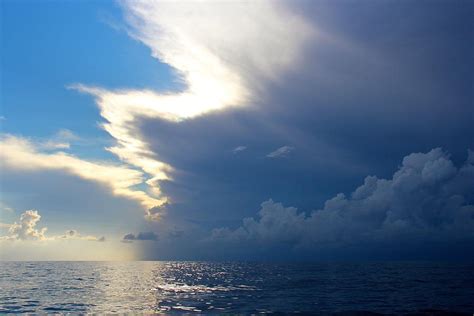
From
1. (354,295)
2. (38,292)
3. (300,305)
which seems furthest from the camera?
(38,292)

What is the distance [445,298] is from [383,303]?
1402 cm

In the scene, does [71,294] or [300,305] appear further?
[71,294]

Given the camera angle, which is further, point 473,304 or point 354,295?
point 354,295

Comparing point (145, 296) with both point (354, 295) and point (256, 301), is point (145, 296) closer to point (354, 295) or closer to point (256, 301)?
point (256, 301)

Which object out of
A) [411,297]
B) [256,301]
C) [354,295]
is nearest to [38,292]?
[256,301]

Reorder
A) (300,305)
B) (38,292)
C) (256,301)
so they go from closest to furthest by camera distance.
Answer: (300,305), (256,301), (38,292)

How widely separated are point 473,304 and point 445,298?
725 cm

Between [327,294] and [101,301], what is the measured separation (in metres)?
42.8

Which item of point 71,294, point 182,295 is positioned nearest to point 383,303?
point 182,295

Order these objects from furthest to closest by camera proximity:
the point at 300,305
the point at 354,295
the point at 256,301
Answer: the point at 354,295 → the point at 256,301 → the point at 300,305

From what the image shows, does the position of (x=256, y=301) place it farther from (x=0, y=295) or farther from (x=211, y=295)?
(x=0, y=295)

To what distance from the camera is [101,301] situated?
69000 mm

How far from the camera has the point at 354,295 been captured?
248ft

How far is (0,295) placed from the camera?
250ft
